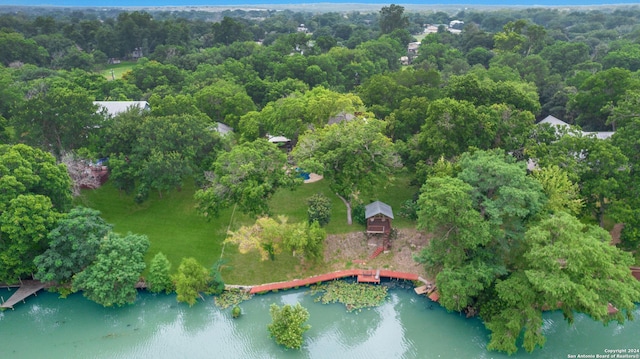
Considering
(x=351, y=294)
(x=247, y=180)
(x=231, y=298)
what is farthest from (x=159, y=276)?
(x=351, y=294)

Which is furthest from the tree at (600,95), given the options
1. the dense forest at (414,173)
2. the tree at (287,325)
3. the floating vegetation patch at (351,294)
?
the tree at (287,325)

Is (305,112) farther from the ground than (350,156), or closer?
farther from the ground

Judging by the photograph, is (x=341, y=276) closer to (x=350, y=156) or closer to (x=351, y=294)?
(x=351, y=294)

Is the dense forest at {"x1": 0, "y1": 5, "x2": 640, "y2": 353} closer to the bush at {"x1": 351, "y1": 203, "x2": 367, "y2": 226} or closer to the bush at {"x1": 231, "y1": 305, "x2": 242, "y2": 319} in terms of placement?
the bush at {"x1": 351, "y1": 203, "x2": 367, "y2": 226}

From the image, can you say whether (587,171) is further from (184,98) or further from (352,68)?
(352,68)

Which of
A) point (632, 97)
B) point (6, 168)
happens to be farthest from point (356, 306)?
point (632, 97)

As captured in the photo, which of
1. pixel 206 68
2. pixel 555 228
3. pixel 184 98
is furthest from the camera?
pixel 206 68

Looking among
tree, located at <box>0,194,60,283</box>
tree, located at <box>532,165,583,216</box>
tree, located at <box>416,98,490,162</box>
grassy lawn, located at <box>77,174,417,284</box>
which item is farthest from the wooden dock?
tree, located at <box>532,165,583,216</box>
